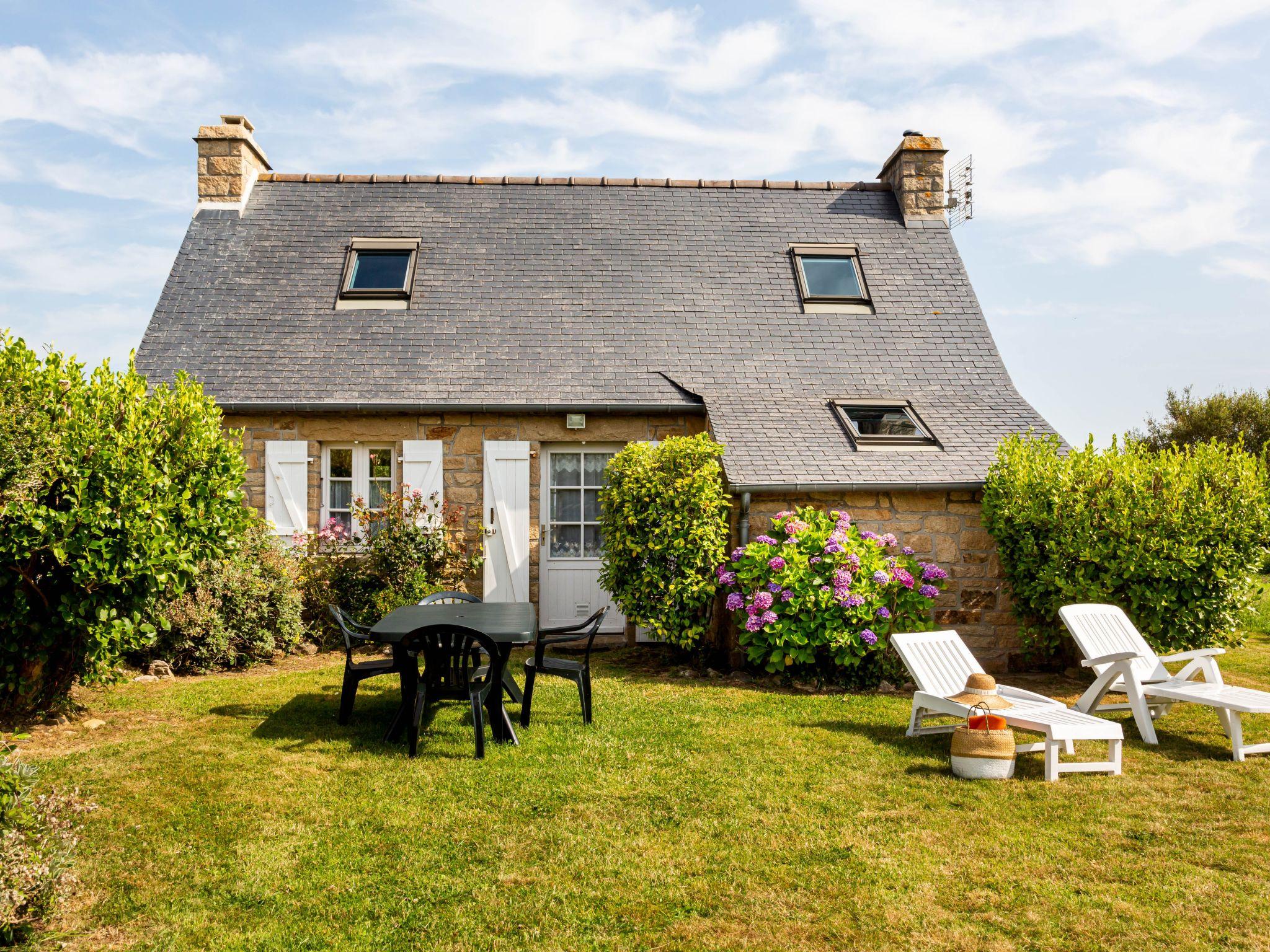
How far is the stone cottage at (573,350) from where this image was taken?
8453 mm

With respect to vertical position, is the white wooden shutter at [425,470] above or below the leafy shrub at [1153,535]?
above

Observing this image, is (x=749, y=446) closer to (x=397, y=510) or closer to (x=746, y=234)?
(x=397, y=510)

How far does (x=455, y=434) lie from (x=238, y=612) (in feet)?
9.19

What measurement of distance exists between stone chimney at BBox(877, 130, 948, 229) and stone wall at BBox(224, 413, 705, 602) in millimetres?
4947

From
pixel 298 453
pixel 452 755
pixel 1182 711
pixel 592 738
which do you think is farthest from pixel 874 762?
pixel 298 453

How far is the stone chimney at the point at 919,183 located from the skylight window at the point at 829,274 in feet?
3.82

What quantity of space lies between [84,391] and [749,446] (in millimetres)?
5431

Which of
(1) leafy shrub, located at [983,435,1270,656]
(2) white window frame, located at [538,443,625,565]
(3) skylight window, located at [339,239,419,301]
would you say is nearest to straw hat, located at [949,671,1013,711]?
(1) leafy shrub, located at [983,435,1270,656]

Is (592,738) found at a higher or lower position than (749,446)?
lower

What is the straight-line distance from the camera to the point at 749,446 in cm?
822

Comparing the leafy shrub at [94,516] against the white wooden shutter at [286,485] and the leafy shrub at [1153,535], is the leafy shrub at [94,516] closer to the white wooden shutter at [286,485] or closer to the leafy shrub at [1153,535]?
the white wooden shutter at [286,485]

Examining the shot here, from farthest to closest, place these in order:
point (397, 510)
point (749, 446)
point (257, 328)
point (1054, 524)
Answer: point (257, 328) → point (397, 510) → point (749, 446) → point (1054, 524)

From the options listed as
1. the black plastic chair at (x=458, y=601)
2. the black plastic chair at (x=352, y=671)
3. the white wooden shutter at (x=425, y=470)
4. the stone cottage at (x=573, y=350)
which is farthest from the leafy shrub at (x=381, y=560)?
the black plastic chair at (x=352, y=671)

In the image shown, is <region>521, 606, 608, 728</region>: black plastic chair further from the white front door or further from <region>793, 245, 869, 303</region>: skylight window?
<region>793, 245, 869, 303</region>: skylight window
